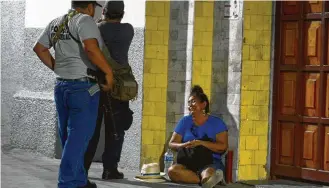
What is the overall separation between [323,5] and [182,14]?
1642 mm

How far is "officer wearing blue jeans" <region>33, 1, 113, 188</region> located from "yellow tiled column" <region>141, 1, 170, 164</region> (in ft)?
8.17

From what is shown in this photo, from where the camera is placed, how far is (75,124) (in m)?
8.79

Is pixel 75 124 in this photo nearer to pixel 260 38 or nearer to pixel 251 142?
pixel 251 142

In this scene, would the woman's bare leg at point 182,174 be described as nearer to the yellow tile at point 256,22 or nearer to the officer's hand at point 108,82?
the yellow tile at point 256,22

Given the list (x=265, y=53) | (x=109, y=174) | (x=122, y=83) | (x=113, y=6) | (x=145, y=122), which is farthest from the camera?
(x=145, y=122)

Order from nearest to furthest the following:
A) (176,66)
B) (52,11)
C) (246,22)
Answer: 1. (246,22)
2. (176,66)
3. (52,11)

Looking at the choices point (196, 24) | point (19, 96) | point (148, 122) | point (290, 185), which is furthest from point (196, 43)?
point (19, 96)

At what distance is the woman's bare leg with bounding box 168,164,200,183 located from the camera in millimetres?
10375

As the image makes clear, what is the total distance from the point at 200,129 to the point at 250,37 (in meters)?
1.18

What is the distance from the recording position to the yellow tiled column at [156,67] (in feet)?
37.3

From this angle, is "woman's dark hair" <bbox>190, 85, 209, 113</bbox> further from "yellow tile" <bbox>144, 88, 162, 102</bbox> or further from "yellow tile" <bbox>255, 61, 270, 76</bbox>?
"yellow tile" <bbox>144, 88, 162, 102</bbox>

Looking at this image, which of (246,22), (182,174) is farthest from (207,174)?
(246,22)

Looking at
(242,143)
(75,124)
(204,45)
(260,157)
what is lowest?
(260,157)

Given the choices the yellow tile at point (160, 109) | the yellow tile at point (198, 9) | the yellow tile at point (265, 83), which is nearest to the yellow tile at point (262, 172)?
the yellow tile at point (265, 83)
